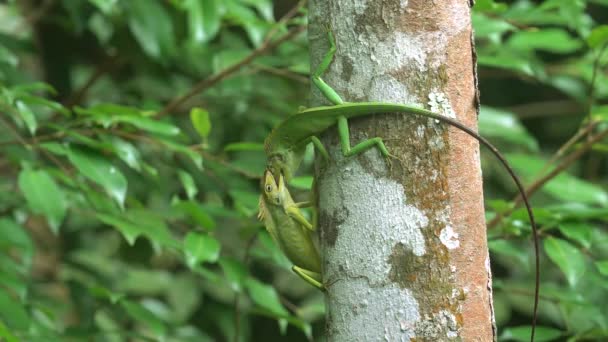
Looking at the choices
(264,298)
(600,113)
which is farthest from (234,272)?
(600,113)

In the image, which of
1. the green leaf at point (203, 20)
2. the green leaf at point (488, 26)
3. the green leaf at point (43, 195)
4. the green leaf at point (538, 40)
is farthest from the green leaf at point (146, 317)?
the green leaf at point (538, 40)

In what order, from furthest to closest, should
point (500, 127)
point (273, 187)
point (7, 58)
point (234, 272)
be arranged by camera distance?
point (500, 127) → point (7, 58) → point (234, 272) → point (273, 187)

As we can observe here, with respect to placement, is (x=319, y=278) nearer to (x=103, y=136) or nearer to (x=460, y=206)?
(x=460, y=206)

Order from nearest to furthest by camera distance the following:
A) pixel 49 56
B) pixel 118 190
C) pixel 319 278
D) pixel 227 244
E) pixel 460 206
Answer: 1. pixel 460 206
2. pixel 319 278
3. pixel 118 190
4. pixel 227 244
5. pixel 49 56

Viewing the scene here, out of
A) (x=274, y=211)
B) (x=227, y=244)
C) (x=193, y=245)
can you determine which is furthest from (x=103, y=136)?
(x=227, y=244)

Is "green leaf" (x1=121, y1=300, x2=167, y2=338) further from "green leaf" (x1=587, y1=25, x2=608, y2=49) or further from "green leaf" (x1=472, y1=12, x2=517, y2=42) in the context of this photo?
"green leaf" (x1=587, y1=25, x2=608, y2=49)

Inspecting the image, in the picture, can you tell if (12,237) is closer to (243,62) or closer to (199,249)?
(199,249)
